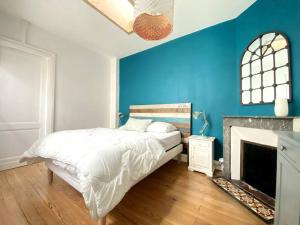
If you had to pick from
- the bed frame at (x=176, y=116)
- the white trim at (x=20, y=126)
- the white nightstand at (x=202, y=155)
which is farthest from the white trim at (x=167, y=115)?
the white trim at (x=20, y=126)

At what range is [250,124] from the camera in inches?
76.5

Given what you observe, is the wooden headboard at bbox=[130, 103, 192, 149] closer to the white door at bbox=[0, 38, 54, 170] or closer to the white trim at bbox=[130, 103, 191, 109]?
the white trim at bbox=[130, 103, 191, 109]

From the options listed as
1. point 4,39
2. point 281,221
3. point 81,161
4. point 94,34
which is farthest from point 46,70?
point 281,221

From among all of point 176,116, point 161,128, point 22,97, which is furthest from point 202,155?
point 22,97

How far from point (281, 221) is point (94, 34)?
3.91m

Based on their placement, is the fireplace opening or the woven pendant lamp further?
the fireplace opening

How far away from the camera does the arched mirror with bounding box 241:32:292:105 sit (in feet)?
5.86

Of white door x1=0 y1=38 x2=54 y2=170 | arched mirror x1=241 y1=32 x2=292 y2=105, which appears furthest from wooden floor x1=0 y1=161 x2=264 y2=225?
arched mirror x1=241 y1=32 x2=292 y2=105

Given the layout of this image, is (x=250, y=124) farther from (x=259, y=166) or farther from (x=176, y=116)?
(x=176, y=116)

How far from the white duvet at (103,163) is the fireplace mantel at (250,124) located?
1125 millimetres

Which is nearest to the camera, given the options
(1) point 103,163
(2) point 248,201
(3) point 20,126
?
(1) point 103,163

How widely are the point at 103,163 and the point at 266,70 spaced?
2463 mm

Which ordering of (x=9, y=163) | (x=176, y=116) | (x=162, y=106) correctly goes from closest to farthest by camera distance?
(x=9, y=163) → (x=176, y=116) → (x=162, y=106)

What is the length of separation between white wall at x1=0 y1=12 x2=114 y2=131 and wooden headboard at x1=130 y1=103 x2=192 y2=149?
1.36 m
